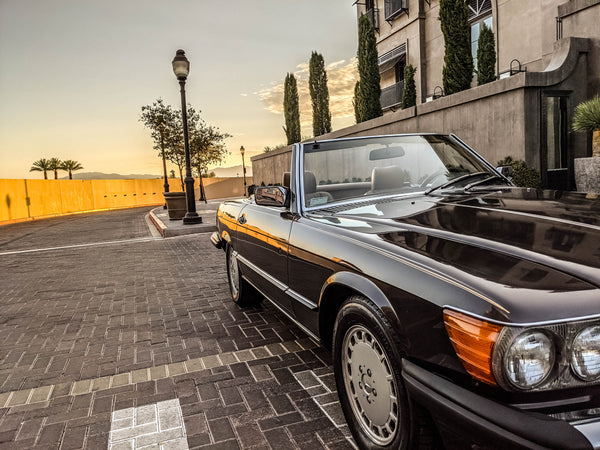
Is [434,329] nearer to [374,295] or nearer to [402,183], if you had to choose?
[374,295]

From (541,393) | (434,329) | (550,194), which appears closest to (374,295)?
(434,329)

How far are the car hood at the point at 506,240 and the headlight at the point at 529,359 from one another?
0.08 meters

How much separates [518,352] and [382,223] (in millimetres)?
1112

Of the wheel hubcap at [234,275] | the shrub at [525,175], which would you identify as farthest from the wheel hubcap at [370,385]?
the shrub at [525,175]

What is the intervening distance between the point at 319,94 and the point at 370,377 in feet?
77.4

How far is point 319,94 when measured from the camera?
24234mm

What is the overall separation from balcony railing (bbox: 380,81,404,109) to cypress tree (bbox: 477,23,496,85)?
9.31m

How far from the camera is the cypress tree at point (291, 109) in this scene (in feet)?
87.4

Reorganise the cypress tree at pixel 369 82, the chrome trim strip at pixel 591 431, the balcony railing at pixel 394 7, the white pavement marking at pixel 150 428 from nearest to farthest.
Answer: the chrome trim strip at pixel 591 431
the white pavement marking at pixel 150 428
the cypress tree at pixel 369 82
the balcony railing at pixel 394 7

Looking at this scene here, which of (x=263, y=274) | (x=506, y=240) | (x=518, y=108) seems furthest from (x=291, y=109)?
(x=506, y=240)

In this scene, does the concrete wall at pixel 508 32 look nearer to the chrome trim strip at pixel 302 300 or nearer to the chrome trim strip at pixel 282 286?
the chrome trim strip at pixel 282 286

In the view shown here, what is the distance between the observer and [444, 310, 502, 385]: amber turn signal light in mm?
1347

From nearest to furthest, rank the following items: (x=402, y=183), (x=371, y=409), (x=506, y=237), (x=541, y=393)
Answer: (x=541, y=393)
(x=506, y=237)
(x=371, y=409)
(x=402, y=183)

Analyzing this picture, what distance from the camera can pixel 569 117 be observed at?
360 inches
